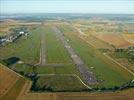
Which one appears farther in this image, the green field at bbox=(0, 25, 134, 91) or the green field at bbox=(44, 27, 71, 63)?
the green field at bbox=(44, 27, 71, 63)

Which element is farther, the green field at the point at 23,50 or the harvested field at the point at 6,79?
the green field at the point at 23,50

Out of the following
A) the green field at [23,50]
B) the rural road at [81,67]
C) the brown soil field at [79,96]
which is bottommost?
the green field at [23,50]

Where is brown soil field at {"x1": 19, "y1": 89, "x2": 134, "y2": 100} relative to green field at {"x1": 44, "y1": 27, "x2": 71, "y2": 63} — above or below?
above

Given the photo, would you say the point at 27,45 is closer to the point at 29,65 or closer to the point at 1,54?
the point at 1,54

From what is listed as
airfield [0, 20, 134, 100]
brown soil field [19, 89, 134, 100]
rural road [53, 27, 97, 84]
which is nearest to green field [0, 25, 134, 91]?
airfield [0, 20, 134, 100]

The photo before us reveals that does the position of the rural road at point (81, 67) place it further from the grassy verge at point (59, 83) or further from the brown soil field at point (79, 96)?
the brown soil field at point (79, 96)

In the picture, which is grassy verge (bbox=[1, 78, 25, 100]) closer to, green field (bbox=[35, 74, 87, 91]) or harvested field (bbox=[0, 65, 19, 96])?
harvested field (bbox=[0, 65, 19, 96])

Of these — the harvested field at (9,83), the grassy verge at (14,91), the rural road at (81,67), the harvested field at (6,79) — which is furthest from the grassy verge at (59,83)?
the harvested field at (6,79)

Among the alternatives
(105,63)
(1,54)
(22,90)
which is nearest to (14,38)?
(1,54)
